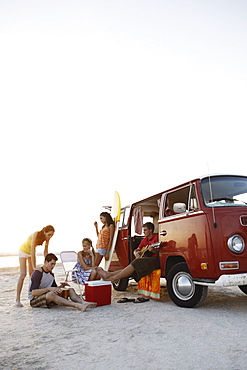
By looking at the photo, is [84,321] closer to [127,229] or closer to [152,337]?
[152,337]

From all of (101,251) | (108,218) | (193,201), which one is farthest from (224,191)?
(101,251)

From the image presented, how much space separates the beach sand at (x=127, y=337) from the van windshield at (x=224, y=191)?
1845 millimetres

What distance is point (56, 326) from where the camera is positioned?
4703 millimetres

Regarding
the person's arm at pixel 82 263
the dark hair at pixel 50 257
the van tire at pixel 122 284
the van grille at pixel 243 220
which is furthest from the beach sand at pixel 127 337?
the van tire at pixel 122 284

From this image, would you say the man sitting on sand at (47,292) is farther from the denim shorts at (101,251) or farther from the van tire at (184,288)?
the denim shorts at (101,251)

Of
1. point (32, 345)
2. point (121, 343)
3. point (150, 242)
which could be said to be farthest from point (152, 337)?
point (150, 242)

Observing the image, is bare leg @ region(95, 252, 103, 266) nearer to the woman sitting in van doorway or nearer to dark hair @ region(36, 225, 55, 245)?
the woman sitting in van doorway

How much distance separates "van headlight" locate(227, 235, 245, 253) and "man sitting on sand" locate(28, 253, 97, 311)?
275cm

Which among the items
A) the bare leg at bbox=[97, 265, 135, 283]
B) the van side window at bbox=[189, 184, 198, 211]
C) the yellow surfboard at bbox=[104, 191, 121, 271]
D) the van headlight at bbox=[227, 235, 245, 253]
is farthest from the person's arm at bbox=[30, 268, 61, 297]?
the van headlight at bbox=[227, 235, 245, 253]

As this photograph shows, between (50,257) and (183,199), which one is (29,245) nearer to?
(50,257)

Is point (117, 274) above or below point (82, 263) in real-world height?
below

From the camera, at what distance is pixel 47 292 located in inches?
235

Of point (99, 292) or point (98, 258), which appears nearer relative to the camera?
point (99, 292)

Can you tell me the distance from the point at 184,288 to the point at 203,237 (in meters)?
1.18
